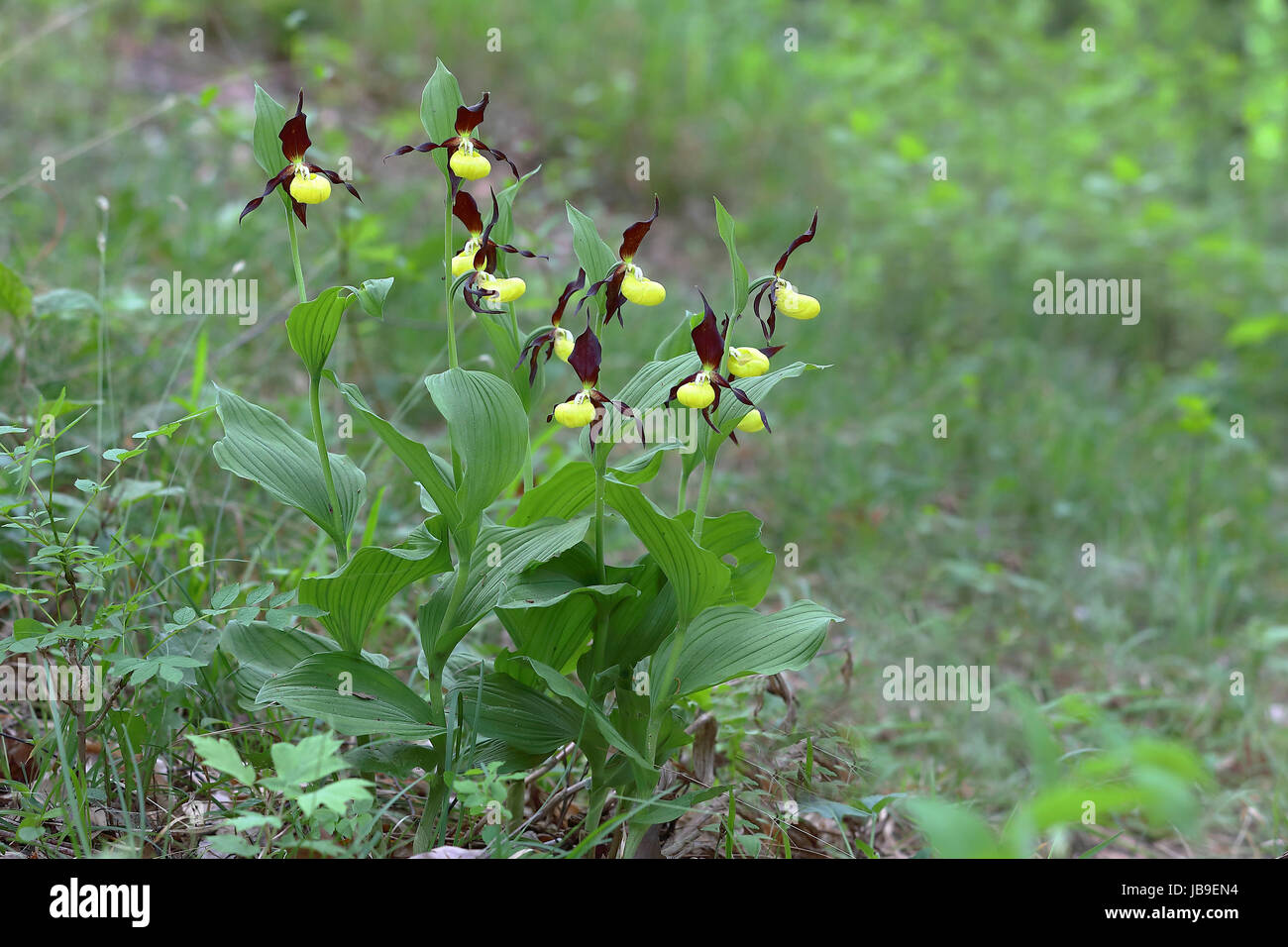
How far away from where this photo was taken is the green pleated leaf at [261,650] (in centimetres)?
146

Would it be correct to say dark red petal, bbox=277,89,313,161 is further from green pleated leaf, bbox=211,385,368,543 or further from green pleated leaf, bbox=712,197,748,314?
green pleated leaf, bbox=712,197,748,314

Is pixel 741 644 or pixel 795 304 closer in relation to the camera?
pixel 795 304

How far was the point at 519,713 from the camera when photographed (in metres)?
1.46

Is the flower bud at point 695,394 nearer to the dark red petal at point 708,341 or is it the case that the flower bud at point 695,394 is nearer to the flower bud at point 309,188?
the dark red petal at point 708,341

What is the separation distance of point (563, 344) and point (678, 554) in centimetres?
33

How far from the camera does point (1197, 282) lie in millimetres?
4816

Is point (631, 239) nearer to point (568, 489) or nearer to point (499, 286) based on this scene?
point (499, 286)

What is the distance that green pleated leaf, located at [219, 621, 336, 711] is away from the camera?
1465mm

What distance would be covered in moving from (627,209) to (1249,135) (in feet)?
12.6

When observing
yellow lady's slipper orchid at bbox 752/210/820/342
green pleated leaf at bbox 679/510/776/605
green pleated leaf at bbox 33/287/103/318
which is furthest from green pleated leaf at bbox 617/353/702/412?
green pleated leaf at bbox 33/287/103/318

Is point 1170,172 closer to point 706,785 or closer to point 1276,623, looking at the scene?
point 1276,623

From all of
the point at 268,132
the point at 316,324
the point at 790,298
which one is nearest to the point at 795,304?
the point at 790,298

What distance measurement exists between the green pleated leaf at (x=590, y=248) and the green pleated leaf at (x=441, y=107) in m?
0.21
